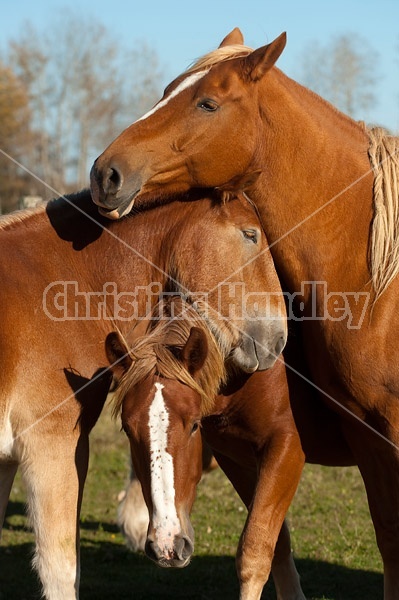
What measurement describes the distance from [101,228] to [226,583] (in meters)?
2.71

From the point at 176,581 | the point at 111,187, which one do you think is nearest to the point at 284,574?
the point at 176,581

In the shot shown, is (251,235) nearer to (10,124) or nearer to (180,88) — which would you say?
(180,88)

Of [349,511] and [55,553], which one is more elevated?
[55,553]

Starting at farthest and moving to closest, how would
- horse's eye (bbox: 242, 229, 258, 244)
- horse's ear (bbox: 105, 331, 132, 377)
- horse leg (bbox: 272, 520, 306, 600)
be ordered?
horse leg (bbox: 272, 520, 306, 600) → horse's eye (bbox: 242, 229, 258, 244) → horse's ear (bbox: 105, 331, 132, 377)

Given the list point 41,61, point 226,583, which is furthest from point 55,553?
point 41,61

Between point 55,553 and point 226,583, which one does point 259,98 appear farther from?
point 226,583

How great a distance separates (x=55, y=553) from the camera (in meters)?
3.97

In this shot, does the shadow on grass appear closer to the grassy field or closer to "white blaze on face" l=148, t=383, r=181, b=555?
the grassy field

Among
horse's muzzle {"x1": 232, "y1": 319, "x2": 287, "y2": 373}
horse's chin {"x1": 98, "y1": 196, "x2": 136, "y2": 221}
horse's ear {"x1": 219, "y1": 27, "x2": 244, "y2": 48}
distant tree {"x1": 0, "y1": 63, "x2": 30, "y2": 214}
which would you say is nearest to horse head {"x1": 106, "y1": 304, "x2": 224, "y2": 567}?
horse's muzzle {"x1": 232, "y1": 319, "x2": 287, "y2": 373}

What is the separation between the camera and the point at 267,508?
4.12 m

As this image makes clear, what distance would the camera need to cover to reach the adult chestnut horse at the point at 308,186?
385 cm

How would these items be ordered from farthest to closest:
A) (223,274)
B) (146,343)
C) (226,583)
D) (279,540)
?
(226,583), (279,540), (223,274), (146,343)

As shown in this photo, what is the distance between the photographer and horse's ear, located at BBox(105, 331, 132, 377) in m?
3.98

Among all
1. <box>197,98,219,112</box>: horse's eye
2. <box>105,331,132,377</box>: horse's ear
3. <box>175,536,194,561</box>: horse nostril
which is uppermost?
<box>197,98,219,112</box>: horse's eye
